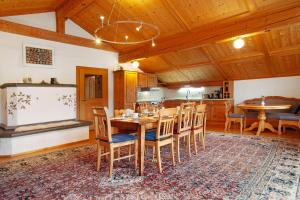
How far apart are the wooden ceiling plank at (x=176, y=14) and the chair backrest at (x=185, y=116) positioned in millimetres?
2156

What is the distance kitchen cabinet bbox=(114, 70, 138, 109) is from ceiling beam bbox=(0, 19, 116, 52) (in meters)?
1.14

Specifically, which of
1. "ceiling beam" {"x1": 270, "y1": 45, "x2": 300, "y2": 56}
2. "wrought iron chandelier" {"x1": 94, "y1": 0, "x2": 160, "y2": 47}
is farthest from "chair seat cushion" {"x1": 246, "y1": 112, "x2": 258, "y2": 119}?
"wrought iron chandelier" {"x1": 94, "y1": 0, "x2": 160, "y2": 47}

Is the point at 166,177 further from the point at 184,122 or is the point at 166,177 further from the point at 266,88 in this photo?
the point at 266,88

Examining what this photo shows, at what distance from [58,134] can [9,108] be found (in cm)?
110

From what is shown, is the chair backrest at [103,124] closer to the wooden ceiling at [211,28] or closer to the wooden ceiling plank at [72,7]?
the wooden ceiling at [211,28]

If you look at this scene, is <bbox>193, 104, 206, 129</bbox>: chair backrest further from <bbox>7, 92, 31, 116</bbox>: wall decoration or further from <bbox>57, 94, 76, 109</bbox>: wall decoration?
<bbox>7, 92, 31, 116</bbox>: wall decoration

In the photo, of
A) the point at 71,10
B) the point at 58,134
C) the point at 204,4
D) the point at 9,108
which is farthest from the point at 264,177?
the point at 71,10

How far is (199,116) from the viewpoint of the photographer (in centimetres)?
381

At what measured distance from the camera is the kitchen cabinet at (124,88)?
654 centimetres

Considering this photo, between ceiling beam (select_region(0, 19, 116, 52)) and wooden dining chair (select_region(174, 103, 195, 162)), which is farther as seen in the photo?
ceiling beam (select_region(0, 19, 116, 52))

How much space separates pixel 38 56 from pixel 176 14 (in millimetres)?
3610

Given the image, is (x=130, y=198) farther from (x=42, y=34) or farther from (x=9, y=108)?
(x=42, y=34)

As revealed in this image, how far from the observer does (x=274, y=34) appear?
446 centimetres

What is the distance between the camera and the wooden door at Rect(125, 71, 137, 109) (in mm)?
6598
